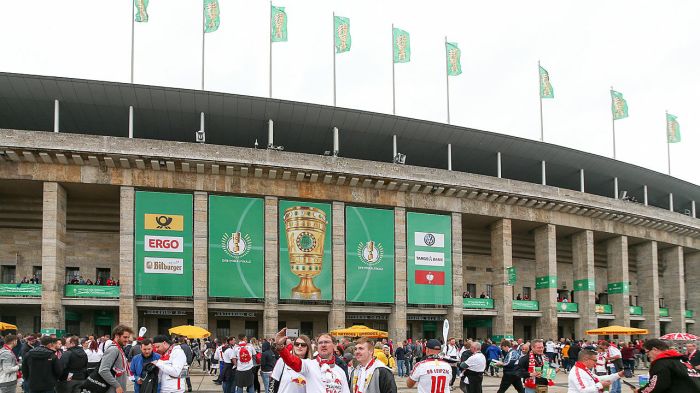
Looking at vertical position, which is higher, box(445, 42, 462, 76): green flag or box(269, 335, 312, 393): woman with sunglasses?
box(445, 42, 462, 76): green flag

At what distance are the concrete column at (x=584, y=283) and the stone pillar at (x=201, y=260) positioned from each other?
27448 millimetres

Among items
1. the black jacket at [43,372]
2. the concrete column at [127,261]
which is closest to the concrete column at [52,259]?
the concrete column at [127,261]

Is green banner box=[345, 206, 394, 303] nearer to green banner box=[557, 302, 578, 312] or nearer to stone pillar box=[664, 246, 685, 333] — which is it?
green banner box=[557, 302, 578, 312]

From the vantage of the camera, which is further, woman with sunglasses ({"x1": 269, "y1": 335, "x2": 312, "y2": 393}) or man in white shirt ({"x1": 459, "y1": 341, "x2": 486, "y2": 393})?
man in white shirt ({"x1": 459, "y1": 341, "x2": 486, "y2": 393})

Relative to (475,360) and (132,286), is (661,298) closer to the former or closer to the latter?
(132,286)

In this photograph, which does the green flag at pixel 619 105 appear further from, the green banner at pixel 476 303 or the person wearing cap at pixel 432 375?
the person wearing cap at pixel 432 375

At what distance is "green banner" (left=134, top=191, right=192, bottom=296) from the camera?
38188 mm

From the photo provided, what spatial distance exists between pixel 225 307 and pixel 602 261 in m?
35.0

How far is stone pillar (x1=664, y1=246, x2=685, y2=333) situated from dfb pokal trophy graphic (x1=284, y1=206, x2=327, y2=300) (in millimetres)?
34259

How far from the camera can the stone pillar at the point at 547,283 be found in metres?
50.3

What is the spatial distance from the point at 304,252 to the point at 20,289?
1479cm

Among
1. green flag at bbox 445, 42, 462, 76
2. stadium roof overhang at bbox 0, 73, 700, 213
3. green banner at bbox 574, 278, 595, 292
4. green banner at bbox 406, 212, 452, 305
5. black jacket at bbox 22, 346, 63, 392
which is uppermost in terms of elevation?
green flag at bbox 445, 42, 462, 76

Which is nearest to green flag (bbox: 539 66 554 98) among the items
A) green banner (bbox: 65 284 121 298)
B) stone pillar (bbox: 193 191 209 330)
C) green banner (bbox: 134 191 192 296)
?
stone pillar (bbox: 193 191 209 330)

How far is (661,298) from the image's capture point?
209 feet
